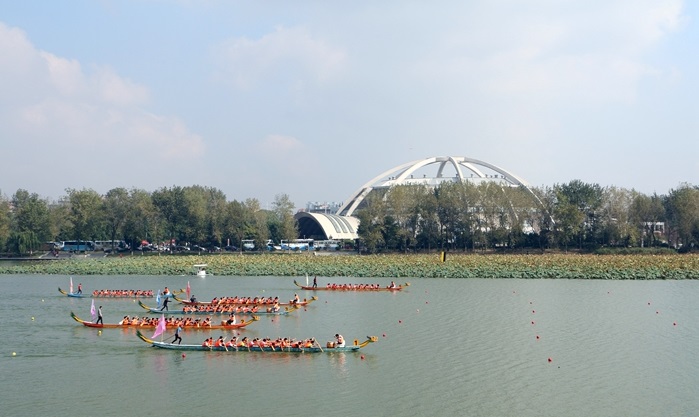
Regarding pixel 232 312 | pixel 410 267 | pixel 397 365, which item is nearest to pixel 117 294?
pixel 232 312

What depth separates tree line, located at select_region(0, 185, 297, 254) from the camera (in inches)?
3519

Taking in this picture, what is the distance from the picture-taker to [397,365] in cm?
2723

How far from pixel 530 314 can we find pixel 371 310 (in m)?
8.51

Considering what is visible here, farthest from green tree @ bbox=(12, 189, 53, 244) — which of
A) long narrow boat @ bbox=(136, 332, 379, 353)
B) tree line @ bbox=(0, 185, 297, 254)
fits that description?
long narrow boat @ bbox=(136, 332, 379, 353)

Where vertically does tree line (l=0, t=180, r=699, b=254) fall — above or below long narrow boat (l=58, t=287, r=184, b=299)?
above

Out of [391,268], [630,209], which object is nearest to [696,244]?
[630,209]

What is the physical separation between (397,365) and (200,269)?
41.7 m

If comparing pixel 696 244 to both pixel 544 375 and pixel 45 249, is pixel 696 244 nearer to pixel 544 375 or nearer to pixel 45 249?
pixel 544 375

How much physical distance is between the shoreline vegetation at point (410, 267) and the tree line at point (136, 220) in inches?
673

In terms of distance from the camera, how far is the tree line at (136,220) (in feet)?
293

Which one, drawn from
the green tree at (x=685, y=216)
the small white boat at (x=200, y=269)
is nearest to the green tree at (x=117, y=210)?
the small white boat at (x=200, y=269)

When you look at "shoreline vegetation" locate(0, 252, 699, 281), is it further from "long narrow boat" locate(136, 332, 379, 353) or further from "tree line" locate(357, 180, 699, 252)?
"long narrow boat" locate(136, 332, 379, 353)

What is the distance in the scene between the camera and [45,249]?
102m

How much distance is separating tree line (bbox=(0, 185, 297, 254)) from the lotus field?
17.1 meters
